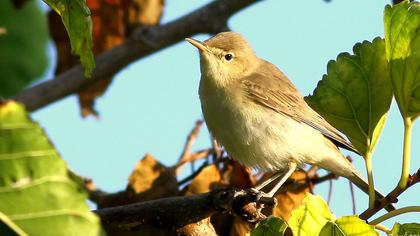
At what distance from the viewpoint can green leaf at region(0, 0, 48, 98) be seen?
5.78 metres

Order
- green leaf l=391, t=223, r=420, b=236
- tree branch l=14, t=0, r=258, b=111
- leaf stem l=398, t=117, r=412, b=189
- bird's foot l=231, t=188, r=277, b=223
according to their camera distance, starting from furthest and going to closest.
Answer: tree branch l=14, t=0, r=258, b=111, bird's foot l=231, t=188, r=277, b=223, leaf stem l=398, t=117, r=412, b=189, green leaf l=391, t=223, r=420, b=236

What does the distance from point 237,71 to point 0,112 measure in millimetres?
4024

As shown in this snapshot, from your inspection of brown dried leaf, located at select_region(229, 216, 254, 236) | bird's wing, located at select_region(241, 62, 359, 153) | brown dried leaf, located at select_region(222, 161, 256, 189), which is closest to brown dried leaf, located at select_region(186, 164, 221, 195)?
brown dried leaf, located at select_region(222, 161, 256, 189)

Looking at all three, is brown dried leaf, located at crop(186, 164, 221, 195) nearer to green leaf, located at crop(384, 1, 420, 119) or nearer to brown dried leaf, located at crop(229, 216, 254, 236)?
brown dried leaf, located at crop(229, 216, 254, 236)

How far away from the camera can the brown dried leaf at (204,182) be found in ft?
13.4

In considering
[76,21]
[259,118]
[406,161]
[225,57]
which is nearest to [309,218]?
[406,161]

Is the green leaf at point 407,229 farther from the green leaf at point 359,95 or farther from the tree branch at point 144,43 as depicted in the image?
the tree branch at point 144,43

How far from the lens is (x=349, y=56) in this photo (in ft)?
10.6

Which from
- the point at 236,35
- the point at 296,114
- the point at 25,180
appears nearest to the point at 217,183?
the point at 296,114

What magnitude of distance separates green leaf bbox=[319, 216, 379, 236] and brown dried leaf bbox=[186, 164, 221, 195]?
Answer: 5.66ft

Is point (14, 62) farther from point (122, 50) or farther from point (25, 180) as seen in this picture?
point (25, 180)

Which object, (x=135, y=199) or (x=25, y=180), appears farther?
(x=135, y=199)

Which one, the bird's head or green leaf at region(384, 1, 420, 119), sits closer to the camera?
green leaf at region(384, 1, 420, 119)

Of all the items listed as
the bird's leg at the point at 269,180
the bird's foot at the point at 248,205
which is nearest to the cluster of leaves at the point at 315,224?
the bird's foot at the point at 248,205
